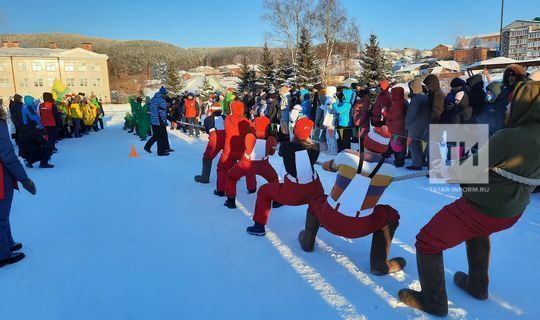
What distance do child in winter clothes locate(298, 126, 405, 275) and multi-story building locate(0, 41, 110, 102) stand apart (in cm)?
7507

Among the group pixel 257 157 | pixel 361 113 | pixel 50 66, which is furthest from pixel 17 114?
pixel 50 66

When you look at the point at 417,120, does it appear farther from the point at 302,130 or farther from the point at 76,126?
the point at 76,126

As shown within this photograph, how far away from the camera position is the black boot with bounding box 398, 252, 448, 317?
2.75 metres

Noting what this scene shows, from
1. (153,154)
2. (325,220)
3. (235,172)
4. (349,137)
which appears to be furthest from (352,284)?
(153,154)

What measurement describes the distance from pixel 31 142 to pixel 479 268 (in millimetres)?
10157

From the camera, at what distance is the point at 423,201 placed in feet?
18.4

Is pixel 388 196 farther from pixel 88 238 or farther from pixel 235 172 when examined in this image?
pixel 88 238

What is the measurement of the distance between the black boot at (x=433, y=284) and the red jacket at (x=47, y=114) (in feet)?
42.4

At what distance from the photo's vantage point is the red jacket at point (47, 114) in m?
12.1

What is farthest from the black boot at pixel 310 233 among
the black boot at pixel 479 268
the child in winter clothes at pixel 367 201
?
the black boot at pixel 479 268

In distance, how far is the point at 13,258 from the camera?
152 inches

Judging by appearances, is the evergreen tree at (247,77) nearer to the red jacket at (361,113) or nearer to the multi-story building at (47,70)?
the red jacket at (361,113)

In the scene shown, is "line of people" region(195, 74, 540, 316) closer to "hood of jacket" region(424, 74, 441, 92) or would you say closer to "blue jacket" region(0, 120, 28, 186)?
"hood of jacket" region(424, 74, 441, 92)

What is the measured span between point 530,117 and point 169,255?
3.49 metres
